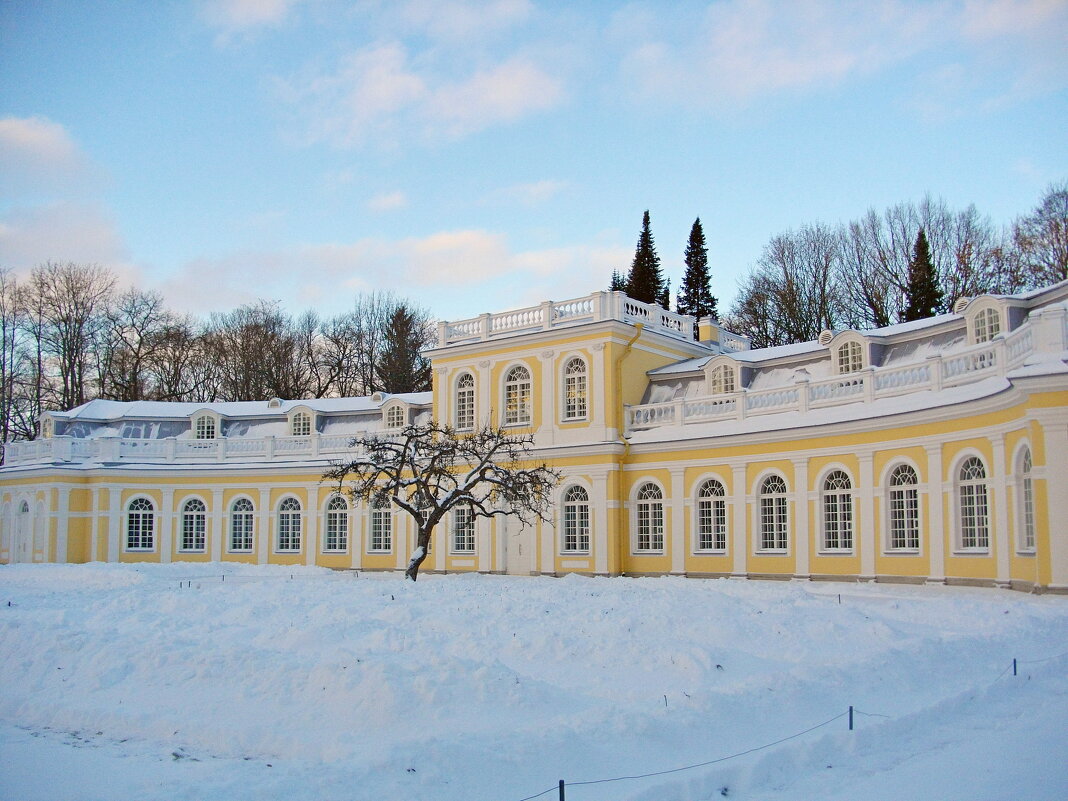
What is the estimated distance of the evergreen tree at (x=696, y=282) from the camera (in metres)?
56.6

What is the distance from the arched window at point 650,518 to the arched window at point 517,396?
16.1ft

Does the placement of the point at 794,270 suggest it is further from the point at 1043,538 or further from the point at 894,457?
the point at 1043,538

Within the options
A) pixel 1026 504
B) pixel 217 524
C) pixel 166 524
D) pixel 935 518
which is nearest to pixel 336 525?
pixel 217 524

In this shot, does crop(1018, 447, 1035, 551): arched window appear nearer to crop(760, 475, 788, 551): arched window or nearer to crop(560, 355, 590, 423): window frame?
crop(760, 475, 788, 551): arched window

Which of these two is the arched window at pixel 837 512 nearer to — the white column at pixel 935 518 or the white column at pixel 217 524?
the white column at pixel 935 518

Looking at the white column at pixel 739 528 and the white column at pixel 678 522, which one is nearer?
the white column at pixel 739 528

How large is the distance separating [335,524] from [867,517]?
20.8 meters

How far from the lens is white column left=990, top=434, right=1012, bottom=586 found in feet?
71.6

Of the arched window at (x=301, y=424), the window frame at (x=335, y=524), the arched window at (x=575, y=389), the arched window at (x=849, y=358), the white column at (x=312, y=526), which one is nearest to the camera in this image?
the arched window at (x=849, y=358)

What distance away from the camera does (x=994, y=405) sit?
22000mm

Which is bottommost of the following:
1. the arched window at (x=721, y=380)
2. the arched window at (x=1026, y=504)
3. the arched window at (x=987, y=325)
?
the arched window at (x=1026, y=504)

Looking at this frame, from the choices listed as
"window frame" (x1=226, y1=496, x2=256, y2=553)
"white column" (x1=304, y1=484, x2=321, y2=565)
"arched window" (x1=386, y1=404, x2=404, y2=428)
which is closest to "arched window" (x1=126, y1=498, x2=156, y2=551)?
"window frame" (x1=226, y1=496, x2=256, y2=553)

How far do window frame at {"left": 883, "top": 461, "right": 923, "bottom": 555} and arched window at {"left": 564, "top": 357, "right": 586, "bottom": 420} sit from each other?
35.5ft

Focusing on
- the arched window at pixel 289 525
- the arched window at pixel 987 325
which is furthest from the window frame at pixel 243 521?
the arched window at pixel 987 325
